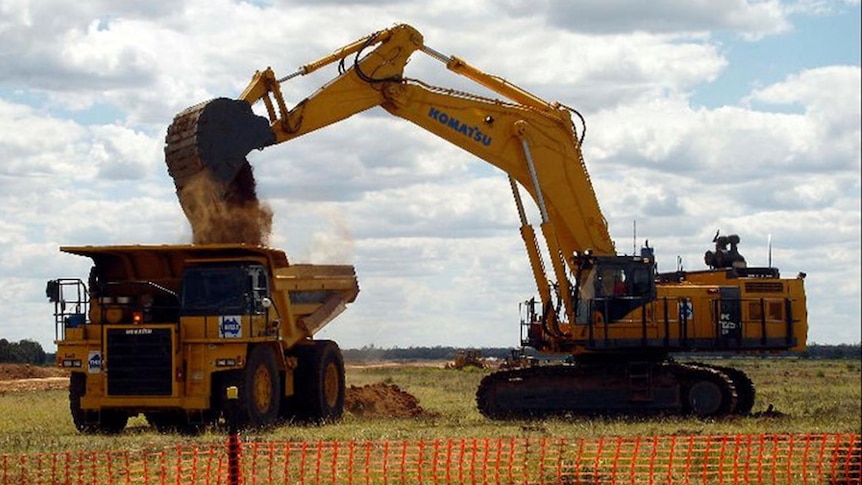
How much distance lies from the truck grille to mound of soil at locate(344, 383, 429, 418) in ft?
24.3

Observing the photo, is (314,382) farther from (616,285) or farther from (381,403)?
(616,285)

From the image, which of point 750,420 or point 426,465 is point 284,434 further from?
point 750,420

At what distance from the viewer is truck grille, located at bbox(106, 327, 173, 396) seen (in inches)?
1061

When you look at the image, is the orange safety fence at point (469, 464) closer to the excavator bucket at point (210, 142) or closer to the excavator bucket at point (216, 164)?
the excavator bucket at point (216, 164)

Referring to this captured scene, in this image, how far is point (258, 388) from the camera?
91.2 ft

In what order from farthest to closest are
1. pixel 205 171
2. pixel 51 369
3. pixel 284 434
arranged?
pixel 51 369 → pixel 205 171 → pixel 284 434

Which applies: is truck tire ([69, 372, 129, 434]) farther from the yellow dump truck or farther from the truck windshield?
the truck windshield

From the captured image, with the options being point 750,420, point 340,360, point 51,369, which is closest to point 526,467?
point 750,420

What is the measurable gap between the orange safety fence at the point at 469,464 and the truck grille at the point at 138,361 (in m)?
4.66

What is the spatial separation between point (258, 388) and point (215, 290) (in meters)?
1.91

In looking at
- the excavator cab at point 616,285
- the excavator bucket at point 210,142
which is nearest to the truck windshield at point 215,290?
the excavator bucket at point 210,142

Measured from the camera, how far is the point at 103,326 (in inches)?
1077

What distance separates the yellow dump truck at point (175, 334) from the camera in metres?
27.0

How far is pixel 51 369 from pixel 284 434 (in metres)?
32.7
